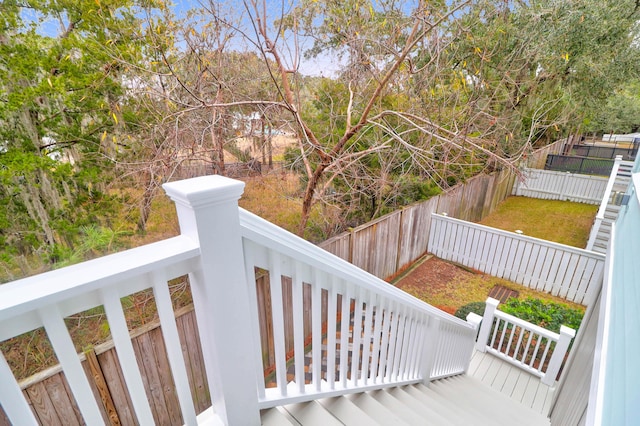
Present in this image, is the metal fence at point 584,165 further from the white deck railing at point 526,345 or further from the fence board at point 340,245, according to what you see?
the fence board at point 340,245

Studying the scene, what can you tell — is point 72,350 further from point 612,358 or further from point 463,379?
point 463,379

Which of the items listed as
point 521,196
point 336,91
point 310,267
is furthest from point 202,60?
point 521,196

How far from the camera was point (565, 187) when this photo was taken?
9719mm

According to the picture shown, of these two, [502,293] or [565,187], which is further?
[565,187]

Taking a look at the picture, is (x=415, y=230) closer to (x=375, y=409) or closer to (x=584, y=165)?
(x=375, y=409)

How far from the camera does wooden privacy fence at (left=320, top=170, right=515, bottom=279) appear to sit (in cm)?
417

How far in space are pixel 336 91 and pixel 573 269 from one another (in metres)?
4.63

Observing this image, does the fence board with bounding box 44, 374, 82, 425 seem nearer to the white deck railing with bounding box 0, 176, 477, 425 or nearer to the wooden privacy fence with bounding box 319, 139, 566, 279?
the white deck railing with bounding box 0, 176, 477, 425

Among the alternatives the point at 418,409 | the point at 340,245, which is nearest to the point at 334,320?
the point at 418,409

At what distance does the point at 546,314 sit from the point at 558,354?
0.70 meters

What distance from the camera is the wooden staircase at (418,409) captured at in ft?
4.28

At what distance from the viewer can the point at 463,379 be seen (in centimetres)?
327

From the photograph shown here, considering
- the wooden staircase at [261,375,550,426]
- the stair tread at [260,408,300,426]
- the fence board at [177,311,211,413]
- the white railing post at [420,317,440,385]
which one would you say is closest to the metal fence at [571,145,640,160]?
the wooden staircase at [261,375,550,426]

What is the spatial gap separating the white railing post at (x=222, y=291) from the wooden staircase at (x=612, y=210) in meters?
5.16
